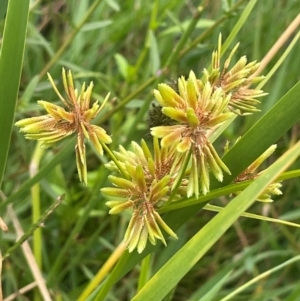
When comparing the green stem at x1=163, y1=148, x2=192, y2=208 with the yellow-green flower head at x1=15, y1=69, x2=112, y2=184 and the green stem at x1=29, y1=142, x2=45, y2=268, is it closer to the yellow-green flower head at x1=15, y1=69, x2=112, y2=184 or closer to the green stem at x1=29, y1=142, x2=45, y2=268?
the yellow-green flower head at x1=15, y1=69, x2=112, y2=184

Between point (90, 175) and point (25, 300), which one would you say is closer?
point (25, 300)

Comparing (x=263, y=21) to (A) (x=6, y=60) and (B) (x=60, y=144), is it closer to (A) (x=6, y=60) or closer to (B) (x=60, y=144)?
(B) (x=60, y=144)

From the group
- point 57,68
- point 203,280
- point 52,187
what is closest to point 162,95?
point 52,187

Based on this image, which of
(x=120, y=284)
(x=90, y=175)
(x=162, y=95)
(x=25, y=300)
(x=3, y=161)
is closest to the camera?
(x=162, y=95)

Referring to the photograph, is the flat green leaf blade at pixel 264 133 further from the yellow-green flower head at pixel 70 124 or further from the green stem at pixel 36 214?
the green stem at pixel 36 214

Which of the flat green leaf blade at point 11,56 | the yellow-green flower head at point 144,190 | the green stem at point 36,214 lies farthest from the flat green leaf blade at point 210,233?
the green stem at point 36,214

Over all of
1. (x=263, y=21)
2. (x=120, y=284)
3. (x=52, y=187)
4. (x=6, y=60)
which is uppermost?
(x=263, y=21)
